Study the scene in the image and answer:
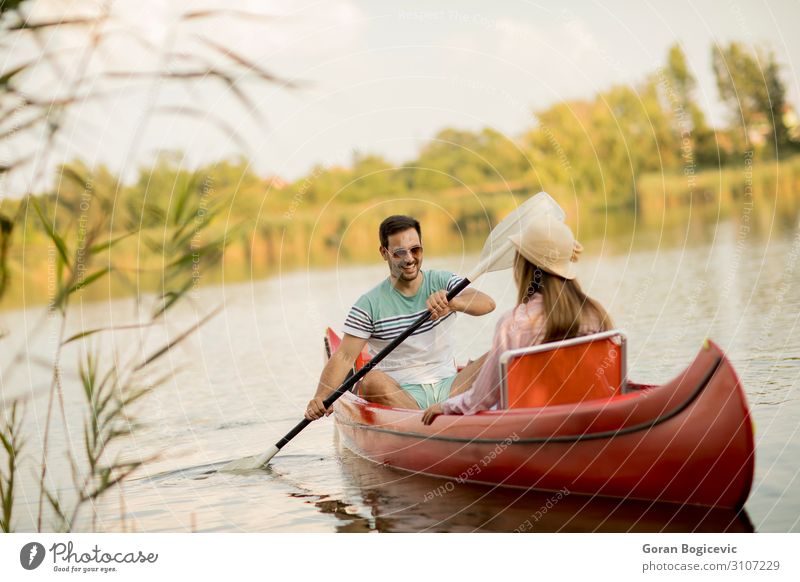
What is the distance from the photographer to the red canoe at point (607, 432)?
3.97 m

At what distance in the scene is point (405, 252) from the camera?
5.12 m

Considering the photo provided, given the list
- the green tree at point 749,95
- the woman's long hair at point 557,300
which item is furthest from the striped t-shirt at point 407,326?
the green tree at point 749,95

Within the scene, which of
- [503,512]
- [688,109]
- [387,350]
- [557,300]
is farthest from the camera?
[688,109]

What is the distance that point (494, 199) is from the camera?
17.5m

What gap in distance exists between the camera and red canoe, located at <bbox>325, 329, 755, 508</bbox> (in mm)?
3971

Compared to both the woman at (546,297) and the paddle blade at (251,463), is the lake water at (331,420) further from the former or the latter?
the woman at (546,297)

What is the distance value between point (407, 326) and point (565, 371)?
120 cm

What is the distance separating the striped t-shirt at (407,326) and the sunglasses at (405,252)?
0.68ft

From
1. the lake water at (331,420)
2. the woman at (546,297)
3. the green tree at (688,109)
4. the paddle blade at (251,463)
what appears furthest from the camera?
the green tree at (688,109)

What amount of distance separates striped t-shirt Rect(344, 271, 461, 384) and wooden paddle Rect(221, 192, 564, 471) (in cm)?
9

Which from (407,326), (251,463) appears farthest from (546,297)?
(251,463)

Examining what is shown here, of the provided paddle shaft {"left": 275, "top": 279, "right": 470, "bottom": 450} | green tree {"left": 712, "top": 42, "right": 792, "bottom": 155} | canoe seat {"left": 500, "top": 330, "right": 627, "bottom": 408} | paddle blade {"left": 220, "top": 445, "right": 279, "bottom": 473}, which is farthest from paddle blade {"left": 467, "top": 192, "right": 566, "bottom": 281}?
green tree {"left": 712, "top": 42, "right": 792, "bottom": 155}

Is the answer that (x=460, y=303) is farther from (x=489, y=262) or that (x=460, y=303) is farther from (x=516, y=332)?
(x=516, y=332)
